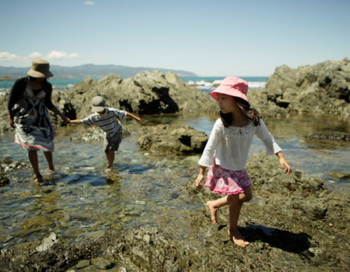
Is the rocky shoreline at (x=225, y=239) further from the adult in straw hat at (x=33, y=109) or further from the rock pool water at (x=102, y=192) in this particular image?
the adult in straw hat at (x=33, y=109)

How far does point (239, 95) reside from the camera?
124 inches

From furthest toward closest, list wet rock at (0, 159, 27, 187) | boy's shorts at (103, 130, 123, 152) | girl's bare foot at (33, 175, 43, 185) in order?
boy's shorts at (103, 130, 123, 152), wet rock at (0, 159, 27, 187), girl's bare foot at (33, 175, 43, 185)

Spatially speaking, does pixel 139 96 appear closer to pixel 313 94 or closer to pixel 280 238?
pixel 313 94

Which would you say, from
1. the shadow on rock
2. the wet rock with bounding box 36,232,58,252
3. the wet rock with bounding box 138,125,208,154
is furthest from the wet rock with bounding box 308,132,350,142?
the wet rock with bounding box 36,232,58,252

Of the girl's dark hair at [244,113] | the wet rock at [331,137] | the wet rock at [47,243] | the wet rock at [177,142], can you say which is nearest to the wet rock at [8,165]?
the wet rock at [47,243]

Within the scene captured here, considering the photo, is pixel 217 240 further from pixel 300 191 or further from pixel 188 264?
pixel 300 191

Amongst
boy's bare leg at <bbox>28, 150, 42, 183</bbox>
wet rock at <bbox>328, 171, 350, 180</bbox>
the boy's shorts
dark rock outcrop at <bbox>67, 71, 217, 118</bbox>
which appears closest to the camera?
boy's bare leg at <bbox>28, 150, 42, 183</bbox>

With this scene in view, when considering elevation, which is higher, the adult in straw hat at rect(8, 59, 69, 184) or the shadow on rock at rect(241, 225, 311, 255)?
the adult in straw hat at rect(8, 59, 69, 184)

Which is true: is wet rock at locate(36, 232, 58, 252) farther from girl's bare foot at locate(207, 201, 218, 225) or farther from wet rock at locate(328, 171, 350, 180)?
wet rock at locate(328, 171, 350, 180)

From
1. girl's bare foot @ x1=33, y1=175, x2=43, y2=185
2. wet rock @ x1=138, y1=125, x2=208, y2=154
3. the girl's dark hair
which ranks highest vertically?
the girl's dark hair

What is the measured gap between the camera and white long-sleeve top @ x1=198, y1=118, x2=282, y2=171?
3283 millimetres

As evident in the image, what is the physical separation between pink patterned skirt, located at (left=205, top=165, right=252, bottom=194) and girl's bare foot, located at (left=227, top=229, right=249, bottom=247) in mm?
578

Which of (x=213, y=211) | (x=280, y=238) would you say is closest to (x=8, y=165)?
(x=213, y=211)

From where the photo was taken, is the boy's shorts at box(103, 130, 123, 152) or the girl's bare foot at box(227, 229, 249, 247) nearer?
the girl's bare foot at box(227, 229, 249, 247)
